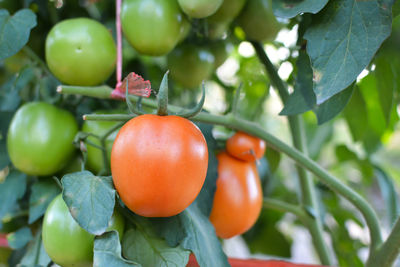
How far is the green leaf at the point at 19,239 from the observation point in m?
0.45

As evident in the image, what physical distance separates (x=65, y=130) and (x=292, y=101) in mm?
272

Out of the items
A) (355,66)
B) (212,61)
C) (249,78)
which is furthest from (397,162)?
(355,66)

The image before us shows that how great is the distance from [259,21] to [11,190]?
1.29 feet

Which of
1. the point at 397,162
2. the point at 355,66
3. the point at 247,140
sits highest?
the point at 355,66

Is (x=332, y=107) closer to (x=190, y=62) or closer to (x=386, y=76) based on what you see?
(x=386, y=76)

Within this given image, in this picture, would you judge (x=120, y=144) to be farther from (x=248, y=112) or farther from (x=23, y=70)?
(x=248, y=112)

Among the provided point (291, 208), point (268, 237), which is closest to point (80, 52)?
point (291, 208)

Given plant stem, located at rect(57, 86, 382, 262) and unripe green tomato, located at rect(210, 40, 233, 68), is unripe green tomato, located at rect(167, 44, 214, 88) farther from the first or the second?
plant stem, located at rect(57, 86, 382, 262)

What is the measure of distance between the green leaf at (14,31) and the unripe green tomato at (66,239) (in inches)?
6.9

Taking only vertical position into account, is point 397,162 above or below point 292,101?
below

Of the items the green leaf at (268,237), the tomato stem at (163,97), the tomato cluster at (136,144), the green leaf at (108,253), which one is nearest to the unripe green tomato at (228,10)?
the tomato cluster at (136,144)

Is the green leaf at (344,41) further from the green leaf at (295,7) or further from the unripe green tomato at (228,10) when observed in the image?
the unripe green tomato at (228,10)

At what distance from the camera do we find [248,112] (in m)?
0.75

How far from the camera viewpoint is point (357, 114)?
585mm
